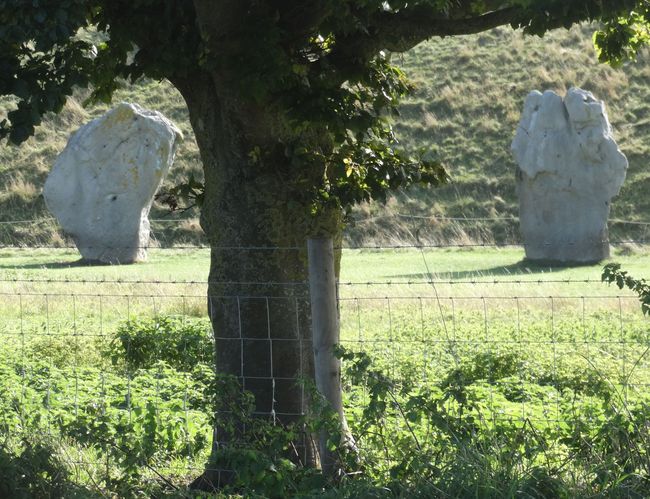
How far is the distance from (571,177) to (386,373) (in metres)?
16.1

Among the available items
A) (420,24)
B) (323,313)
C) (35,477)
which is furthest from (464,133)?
(35,477)

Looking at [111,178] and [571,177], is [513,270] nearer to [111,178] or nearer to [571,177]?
[571,177]

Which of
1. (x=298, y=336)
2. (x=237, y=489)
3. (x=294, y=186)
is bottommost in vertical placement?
(x=237, y=489)

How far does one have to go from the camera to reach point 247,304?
7289 millimetres

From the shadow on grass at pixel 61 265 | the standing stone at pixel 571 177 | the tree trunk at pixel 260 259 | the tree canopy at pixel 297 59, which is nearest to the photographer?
the tree canopy at pixel 297 59

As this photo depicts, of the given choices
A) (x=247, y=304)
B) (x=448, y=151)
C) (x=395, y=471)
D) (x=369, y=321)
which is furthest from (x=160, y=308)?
(x=448, y=151)

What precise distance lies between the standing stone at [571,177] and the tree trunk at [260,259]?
18.3 metres

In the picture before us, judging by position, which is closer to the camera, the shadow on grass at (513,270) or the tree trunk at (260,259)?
the tree trunk at (260,259)

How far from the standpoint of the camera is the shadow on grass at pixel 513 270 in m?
20.2

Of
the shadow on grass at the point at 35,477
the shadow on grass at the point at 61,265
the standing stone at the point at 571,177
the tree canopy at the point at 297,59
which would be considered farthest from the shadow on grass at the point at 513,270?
the shadow on grass at the point at 35,477

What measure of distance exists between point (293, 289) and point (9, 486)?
220 cm

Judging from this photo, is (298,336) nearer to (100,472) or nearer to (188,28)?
(100,472)

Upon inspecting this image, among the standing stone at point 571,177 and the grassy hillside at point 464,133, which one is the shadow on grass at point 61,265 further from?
the standing stone at point 571,177

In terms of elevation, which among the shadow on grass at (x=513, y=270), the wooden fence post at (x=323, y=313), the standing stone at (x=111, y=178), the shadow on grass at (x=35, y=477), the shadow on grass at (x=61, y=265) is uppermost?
the standing stone at (x=111, y=178)
